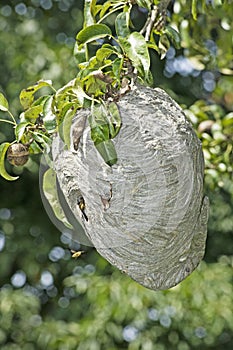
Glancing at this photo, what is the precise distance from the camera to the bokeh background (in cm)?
250

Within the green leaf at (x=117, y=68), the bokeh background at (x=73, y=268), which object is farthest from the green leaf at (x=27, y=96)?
the bokeh background at (x=73, y=268)

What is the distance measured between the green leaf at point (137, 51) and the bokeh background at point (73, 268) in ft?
3.88

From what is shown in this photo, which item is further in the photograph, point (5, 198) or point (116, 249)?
point (5, 198)

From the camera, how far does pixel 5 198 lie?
3057 mm

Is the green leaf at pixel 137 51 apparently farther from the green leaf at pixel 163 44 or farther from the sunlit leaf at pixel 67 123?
the green leaf at pixel 163 44

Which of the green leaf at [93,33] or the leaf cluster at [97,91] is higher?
the green leaf at [93,33]

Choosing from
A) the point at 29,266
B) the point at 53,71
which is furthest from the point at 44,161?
the point at 29,266

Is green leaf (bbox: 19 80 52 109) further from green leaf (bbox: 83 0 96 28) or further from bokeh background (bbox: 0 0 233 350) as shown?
bokeh background (bbox: 0 0 233 350)

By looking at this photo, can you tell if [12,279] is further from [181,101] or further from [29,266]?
[181,101]

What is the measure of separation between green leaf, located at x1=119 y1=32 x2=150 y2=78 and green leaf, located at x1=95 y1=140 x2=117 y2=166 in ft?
0.24

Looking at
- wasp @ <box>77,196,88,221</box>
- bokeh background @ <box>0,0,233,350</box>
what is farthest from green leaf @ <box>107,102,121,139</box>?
bokeh background @ <box>0,0,233,350</box>

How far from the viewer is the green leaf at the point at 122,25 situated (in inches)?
33.0

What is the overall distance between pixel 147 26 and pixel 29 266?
85.7 inches

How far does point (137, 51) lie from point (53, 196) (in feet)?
0.73
